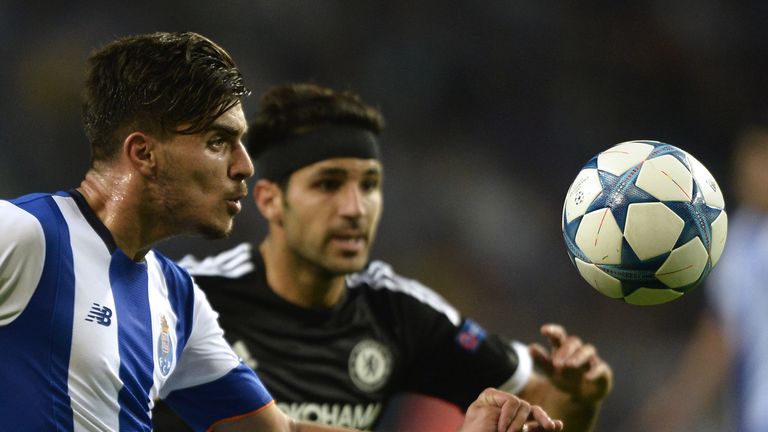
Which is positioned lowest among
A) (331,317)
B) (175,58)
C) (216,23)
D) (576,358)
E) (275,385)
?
(275,385)

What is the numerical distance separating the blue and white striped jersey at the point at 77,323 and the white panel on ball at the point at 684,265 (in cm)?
161

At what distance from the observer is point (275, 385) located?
14.8 feet

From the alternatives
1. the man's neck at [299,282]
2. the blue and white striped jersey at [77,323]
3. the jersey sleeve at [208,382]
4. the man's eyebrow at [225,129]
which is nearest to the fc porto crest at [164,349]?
the blue and white striped jersey at [77,323]

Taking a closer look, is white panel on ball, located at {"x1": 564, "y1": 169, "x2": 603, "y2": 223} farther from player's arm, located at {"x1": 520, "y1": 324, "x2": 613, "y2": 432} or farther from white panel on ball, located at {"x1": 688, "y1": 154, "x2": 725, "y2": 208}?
player's arm, located at {"x1": 520, "y1": 324, "x2": 613, "y2": 432}

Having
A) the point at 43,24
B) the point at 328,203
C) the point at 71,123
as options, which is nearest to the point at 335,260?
the point at 328,203

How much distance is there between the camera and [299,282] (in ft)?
15.5

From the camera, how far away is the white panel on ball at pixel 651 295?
10.9 feet

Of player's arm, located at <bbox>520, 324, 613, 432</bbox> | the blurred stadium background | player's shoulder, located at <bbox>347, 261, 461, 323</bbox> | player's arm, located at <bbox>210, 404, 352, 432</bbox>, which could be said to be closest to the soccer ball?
player's arm, located at <bbox>520, 324, 613, 432</bbox>

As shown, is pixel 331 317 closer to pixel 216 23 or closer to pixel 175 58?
pixel 175 58

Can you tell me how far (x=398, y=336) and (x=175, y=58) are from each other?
2244 mm

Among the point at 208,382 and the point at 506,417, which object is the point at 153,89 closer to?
the point at 208,382

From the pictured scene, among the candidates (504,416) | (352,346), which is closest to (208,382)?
(504,416)

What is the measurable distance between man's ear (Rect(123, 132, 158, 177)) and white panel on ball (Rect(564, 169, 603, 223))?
4.69 feet

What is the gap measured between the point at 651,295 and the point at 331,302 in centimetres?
185
